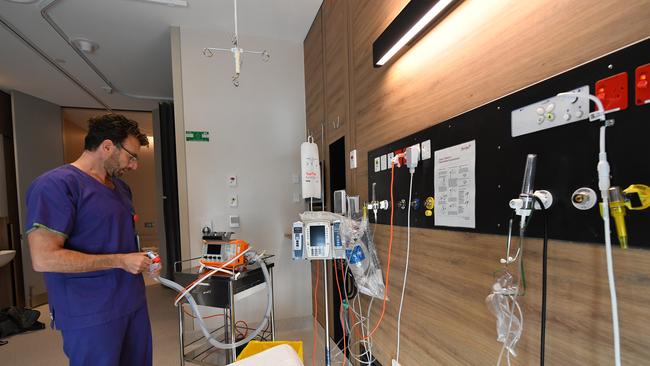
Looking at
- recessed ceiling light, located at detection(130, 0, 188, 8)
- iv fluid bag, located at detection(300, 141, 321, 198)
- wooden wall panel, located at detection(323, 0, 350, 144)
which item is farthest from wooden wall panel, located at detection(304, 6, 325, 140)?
recessed ceiling light, located at detection(130, 0, 188, 8)

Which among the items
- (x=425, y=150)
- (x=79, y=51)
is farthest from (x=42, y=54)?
(x=425, y=150)

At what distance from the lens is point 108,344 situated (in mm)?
1257

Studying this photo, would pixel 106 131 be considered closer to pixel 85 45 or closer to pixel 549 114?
pixel 549 114

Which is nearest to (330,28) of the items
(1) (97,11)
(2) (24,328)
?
(1) (97,11)

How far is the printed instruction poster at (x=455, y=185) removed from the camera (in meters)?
0.97

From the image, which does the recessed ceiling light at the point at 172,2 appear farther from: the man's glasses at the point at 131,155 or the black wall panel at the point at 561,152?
the black wall panel at the point at 561,152

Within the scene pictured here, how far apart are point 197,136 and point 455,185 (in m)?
2.34

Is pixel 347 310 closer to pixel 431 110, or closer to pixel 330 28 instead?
pixel 431 110

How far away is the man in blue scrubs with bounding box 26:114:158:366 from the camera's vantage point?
1169 mm

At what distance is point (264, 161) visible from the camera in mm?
2859

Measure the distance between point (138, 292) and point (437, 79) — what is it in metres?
1.69

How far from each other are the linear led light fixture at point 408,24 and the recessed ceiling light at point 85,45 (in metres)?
2.91

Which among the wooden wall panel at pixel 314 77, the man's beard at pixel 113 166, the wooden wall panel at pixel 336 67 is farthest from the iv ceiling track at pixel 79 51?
the wooden wall panel at pixel 336 67

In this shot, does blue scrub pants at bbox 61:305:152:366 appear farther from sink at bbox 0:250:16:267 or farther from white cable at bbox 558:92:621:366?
sink at bbox 0:250:16:267
